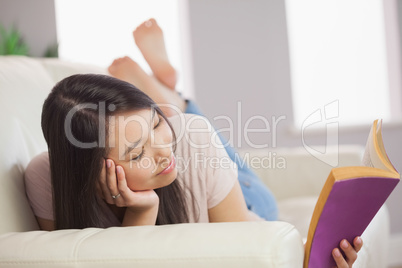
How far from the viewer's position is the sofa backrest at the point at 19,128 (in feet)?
4.25

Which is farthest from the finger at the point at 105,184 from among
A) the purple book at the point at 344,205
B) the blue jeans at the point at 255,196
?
the blue jeans at the point at 255,196

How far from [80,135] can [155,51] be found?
66 centimetres

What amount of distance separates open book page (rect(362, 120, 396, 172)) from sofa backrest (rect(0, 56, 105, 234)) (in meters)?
0.80

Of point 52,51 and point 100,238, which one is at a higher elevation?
point 52,51

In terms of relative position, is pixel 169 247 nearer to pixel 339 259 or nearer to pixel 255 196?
pixel 339 259

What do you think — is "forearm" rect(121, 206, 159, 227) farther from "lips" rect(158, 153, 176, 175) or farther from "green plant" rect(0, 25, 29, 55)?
"green plant" rect(0, 25, 29, 55)

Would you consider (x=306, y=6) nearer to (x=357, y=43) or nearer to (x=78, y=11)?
(x=357, y=43)

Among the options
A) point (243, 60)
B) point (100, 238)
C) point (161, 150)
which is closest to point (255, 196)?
point (161, 150)

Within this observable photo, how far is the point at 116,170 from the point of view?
119cm

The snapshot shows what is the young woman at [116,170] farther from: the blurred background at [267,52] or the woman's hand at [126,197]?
the blurred background at [267,52]

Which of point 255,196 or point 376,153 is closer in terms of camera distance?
point 376,153

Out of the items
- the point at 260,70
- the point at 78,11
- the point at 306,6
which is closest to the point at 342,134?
the point at 260,70

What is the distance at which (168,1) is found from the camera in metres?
3.70

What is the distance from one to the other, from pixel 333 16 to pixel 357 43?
0.25m
